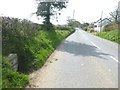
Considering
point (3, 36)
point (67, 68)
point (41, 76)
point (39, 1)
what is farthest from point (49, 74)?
point (39, 1)

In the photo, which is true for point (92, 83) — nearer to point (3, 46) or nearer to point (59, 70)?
point (59, 70)

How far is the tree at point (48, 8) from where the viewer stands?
35.5m

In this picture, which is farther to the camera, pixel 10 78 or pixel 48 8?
pixel 48 8

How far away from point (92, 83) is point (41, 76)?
6.45 feet

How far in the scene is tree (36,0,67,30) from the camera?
3547 centimetres

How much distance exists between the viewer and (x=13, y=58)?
895 centimetres

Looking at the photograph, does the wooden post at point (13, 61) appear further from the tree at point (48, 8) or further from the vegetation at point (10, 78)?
the tree at point (48, 8)

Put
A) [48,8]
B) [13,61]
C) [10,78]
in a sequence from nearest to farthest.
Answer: [10,78] → [13,61] → [48,8]

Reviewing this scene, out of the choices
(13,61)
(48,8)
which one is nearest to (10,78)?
(13,61)

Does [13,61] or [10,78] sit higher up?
[13,61]

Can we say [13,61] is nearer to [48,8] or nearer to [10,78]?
[10,78]

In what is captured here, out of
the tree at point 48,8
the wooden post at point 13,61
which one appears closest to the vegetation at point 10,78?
the wooden post at point 13,61

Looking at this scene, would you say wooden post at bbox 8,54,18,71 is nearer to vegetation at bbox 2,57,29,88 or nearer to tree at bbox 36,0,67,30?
vegetation at bbox 2,57,29,88

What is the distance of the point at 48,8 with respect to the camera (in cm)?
3572
